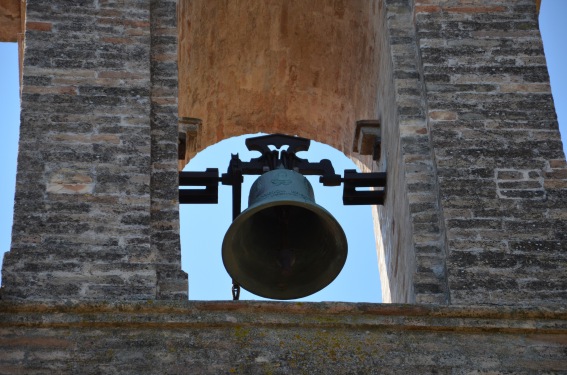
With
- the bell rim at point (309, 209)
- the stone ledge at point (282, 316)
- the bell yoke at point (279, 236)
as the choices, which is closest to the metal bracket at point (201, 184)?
the bell yoke at point (279, 236)

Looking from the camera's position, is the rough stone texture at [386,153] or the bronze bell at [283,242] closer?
the rough stone texture at [386,153]

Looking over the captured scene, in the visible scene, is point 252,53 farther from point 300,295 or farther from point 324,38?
point 300,295

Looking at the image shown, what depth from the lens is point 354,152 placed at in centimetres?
1253

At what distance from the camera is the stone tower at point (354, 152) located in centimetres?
933

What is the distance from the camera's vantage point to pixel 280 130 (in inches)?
518

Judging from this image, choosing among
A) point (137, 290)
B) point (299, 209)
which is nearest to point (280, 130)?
point (299, 209)

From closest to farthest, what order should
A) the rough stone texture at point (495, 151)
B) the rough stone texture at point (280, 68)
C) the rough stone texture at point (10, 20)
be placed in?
the rough stone texture at point (495, 151) < the rough stone texture at point (10, 20) < the rough stone texture at point (280, 68)

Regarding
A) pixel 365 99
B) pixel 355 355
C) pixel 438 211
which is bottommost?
pixel 355 355

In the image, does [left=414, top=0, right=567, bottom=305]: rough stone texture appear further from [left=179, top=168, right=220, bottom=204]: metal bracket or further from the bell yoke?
[left=179, top=168, right=220, bottom=204]: metal bracket

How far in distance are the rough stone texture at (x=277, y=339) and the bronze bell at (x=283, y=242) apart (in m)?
0.93

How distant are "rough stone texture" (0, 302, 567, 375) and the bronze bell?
0.93 meters

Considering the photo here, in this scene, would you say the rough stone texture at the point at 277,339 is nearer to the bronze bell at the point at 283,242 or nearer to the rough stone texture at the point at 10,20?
the bronze bell at the point at 283,242

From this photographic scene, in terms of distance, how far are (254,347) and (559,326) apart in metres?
1.54

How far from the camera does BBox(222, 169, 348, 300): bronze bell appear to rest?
10.4 meters
